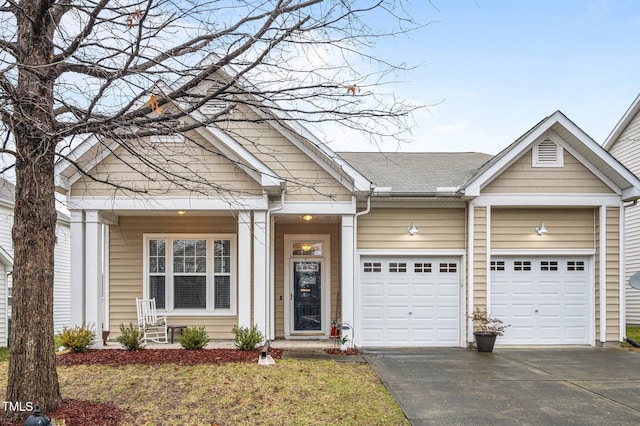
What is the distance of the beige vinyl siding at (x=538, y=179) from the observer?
11.0m

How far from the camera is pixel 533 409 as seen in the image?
614 cm

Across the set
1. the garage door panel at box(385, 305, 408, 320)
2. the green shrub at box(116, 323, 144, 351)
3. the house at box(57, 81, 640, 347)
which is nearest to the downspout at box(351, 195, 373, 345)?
the house at box(57, 81, 640, 347)

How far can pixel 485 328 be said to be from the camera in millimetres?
10617

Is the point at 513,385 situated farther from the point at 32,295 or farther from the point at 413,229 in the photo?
the point at 32,295

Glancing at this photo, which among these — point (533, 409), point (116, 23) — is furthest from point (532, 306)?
point (116, 23)

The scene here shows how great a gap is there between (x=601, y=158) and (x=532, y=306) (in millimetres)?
3616

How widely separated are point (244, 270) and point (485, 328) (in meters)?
5.35

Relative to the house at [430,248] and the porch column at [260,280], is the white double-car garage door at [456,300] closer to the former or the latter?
the house at [430,248]

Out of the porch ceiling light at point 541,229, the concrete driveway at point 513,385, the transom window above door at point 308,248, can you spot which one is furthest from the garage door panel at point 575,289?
the transom window above door at point 308,248

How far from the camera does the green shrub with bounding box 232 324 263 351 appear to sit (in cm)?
950

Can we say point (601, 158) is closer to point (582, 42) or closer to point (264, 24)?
point (582, 42)

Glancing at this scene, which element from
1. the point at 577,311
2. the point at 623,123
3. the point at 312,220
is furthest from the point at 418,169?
the point at 623,123

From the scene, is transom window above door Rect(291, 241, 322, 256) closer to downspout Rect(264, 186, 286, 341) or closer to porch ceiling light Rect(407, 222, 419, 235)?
downspout Rect(264, 186, 286, 341)

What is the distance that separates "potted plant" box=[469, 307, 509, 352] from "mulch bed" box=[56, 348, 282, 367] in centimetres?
429
